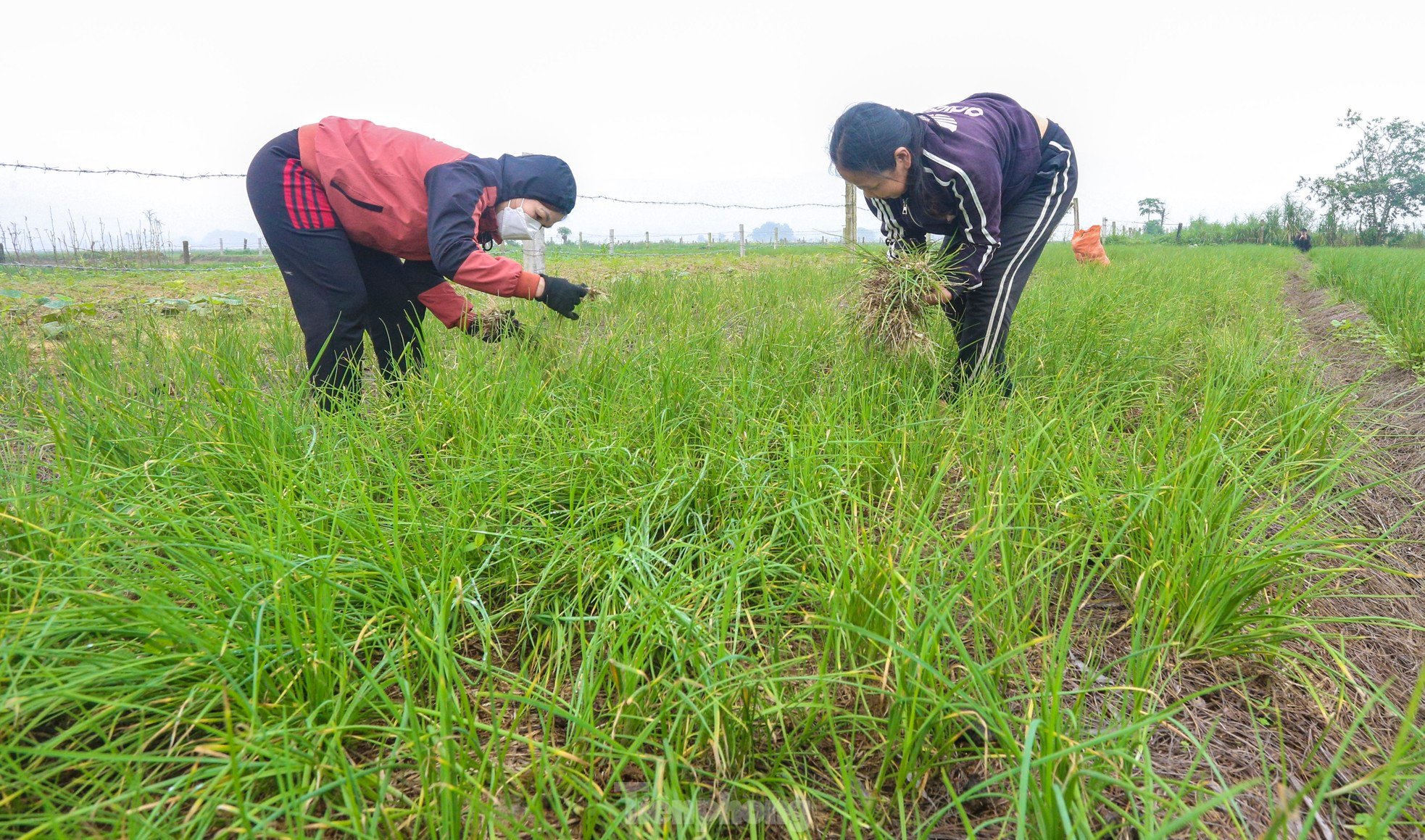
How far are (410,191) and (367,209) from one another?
0.55 feet

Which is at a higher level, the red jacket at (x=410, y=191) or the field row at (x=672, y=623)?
the red jacket at (x=410, y=191)

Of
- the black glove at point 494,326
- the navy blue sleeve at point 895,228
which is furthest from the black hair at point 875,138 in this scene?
the black glove at point 494,326

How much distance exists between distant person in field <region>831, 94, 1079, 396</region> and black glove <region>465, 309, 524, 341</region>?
1.42 m

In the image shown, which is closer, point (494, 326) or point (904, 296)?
point (904, 296)

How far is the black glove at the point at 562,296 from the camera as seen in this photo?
2689 millimetres

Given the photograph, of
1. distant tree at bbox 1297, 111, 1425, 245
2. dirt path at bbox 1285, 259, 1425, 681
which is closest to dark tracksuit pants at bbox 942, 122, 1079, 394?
dirt path at bbox 1285, 259, 1425, 681

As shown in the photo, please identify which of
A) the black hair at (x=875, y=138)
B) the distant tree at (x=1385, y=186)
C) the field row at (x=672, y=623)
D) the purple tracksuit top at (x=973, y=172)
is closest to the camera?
the field row at (x=672, y=623)

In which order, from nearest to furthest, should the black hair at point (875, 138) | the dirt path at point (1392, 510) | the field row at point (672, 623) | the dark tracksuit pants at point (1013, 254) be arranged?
1. the field row at point (672, 623)
2. the dirt path at point (1392, 510)
3. the black hair at point (875, 138)
4. the dark tracksuit pants at point (1013, 254)

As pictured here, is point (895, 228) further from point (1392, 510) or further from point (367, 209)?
point (367, 209)

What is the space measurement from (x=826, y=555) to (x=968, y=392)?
1377 millimetres

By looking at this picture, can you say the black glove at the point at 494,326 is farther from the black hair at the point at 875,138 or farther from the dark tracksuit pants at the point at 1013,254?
the dark tracksuit pants at the point at 1013,254

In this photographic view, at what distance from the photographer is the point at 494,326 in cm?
289

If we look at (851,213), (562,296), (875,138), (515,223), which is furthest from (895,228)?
(851,213)

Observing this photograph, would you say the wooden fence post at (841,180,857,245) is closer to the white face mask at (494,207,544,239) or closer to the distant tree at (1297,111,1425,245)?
the white face mask at (494,207,544,239)
